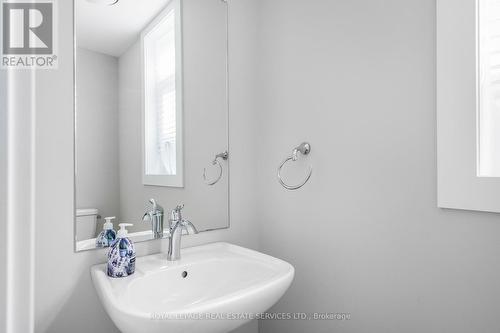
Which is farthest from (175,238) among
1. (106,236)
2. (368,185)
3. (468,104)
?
(468,104)

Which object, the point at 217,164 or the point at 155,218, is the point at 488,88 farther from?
the point at 155,218

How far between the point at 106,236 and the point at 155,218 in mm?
189

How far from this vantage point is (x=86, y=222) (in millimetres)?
1077

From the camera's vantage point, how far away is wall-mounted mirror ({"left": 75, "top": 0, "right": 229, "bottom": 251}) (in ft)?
3.58

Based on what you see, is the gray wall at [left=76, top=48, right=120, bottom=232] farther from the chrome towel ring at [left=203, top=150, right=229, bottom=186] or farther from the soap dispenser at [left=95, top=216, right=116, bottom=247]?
the chrome towel ring at [left=203, top=150, right=229, bottom=186]

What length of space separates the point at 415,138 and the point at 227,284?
85 centimetres

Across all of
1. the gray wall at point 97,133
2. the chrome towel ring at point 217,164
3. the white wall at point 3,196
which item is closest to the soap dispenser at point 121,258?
the gray wall at point 97,133

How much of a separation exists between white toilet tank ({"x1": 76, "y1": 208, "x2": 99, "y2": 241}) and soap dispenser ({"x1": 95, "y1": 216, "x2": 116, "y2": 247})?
25 mm

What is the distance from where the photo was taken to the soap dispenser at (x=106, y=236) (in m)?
1.10

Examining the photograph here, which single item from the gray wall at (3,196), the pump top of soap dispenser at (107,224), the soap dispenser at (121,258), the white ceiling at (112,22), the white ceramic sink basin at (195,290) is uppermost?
the white ceiling at (112,22)

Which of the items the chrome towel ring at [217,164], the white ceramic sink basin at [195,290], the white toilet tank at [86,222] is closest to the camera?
the white ceramic sink basin at [195,290]

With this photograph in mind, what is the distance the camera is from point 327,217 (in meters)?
1.26

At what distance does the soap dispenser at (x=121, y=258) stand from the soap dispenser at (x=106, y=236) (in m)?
0.09

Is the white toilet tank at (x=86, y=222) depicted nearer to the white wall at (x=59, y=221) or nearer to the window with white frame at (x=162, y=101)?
the white wall at (x=59, y=221)
